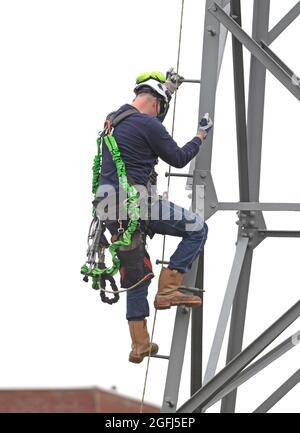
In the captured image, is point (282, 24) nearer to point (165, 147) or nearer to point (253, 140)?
point (253, 140)

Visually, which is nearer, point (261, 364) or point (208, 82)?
point (261, 364)

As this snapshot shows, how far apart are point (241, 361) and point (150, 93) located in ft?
8.25

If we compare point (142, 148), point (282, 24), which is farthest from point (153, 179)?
point (282, 24)

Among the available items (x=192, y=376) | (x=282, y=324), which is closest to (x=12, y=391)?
(x=192, y=376)

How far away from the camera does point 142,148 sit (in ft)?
55.2

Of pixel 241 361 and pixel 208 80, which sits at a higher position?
pixel 208 80

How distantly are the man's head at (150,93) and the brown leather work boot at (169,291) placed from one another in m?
1.45

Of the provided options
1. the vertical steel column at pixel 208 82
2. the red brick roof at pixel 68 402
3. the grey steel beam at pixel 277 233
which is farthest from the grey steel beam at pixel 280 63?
the red brick roof at pixel 68 402

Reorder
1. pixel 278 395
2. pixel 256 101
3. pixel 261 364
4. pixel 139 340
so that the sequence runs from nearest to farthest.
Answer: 1. pixel 261 364
2. pixel 139 340
3. pixel 278 395
4. pixel 256 101

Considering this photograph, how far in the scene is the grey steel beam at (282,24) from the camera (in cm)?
1862

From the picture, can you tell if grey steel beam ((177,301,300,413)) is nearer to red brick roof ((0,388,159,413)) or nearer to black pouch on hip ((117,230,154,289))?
black pouch on hip ((117,230,154,289))

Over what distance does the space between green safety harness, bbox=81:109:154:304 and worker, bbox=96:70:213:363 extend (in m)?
0.07

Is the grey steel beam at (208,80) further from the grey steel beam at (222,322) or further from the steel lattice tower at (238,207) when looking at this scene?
the grey steel beam at (222,322)

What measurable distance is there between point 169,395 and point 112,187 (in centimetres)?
206
